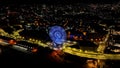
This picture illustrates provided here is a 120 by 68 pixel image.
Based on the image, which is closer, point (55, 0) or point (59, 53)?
point (59, 53)

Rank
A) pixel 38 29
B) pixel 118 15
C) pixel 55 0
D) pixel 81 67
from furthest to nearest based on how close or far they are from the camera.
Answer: pixel 55 0 → pixel 118 15 → pixel 38 29 → pixel 81 67

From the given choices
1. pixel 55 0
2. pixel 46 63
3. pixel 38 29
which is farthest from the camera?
pixel 55 0

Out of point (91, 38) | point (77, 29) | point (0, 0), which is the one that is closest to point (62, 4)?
point (0, 0)

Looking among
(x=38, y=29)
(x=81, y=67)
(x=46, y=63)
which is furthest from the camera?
(x=38, y=29)

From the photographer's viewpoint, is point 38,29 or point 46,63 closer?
point 46,63

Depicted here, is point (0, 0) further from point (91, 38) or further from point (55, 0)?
point (91, 38)

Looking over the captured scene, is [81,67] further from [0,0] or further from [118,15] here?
[0,0]

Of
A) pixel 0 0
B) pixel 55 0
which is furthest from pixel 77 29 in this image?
pixel 55 0

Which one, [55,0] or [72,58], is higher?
[55,0]

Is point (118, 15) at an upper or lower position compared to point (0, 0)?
lower
